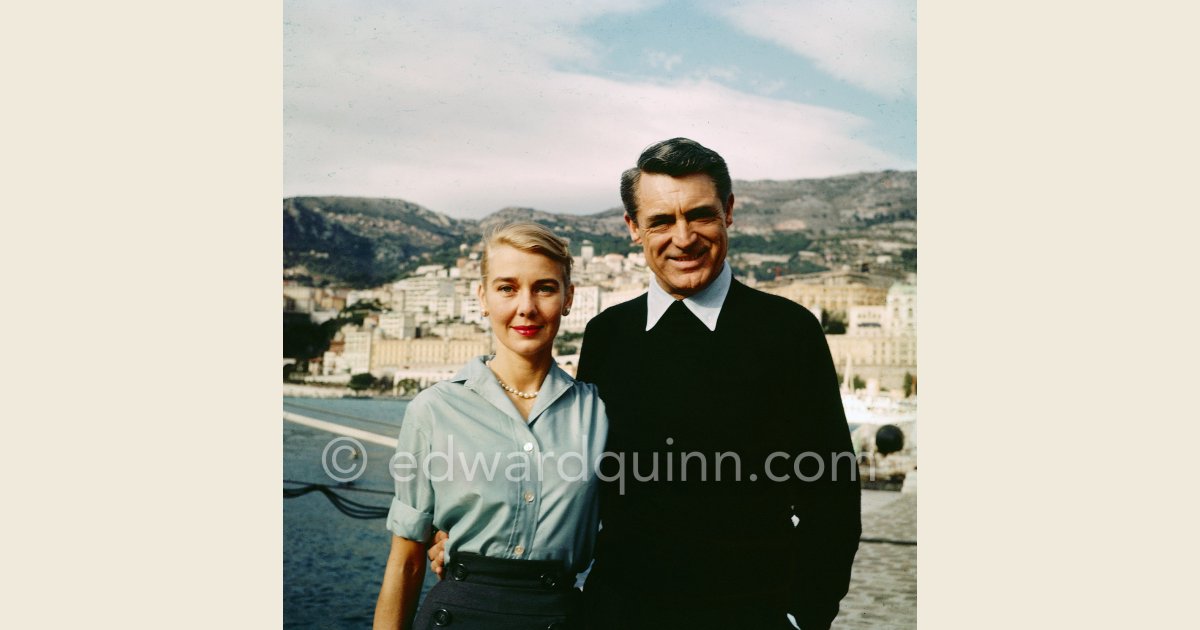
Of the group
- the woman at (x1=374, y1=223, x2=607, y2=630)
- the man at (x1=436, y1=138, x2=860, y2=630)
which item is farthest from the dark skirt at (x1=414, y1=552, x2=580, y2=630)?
the man at (x1=436, y1=138, x2=860, y2=630)

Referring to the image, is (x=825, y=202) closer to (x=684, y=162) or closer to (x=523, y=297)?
(x=684, y=162)

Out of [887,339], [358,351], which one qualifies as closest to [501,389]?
[358,351]

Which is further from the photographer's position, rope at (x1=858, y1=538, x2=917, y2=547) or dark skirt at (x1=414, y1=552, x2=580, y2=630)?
rope at (x1=858, y1=538, x2=917, y2=547)

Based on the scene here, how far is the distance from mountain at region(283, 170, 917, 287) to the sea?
2.79 feet

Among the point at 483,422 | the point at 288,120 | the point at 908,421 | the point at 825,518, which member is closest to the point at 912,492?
the point at 908,421

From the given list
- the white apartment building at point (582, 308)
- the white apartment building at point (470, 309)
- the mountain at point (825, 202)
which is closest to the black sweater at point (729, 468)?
the white apartment building at point (582, 308)

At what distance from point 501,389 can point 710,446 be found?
84 centimetres

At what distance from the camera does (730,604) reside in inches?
128

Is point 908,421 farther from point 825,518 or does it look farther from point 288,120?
point 288,120

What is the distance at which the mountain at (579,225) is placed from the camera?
195 inches

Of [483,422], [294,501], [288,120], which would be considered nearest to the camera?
[483,422]

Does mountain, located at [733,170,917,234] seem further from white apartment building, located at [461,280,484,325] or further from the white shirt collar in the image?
white apartment building, located at [461,280,484,325]

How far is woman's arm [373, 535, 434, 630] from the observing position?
3121 mm

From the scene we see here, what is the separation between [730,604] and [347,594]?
3.25m
